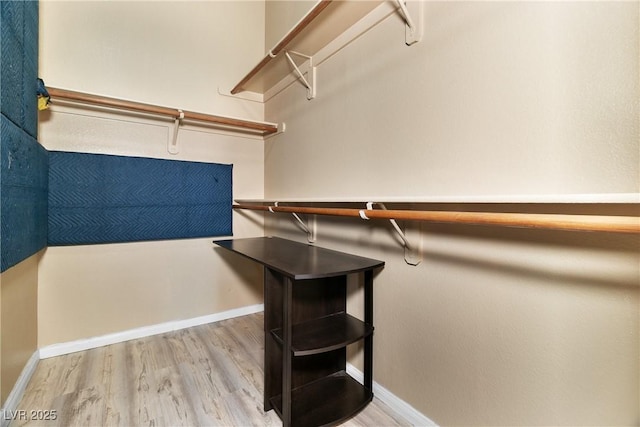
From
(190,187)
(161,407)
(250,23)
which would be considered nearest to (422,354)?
(161,407)

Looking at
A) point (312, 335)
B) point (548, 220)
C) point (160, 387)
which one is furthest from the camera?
point (160, 387)

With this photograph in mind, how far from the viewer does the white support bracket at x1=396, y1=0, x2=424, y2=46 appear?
1.27 m

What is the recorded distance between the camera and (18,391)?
4.87 ft

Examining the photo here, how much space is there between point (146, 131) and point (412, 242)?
211cm

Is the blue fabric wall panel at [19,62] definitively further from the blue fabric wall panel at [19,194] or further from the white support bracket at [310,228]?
the white support bracket at [310,228]

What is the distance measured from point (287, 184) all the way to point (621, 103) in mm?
1942

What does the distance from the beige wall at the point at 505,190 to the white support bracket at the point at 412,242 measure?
0.12 feet

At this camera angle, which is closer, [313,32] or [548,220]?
[548,220]

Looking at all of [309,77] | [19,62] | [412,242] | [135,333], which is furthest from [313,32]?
[135,333]

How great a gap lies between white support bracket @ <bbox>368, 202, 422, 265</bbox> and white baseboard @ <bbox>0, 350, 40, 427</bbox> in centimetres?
196

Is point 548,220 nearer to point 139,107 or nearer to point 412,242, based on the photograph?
point 412,242

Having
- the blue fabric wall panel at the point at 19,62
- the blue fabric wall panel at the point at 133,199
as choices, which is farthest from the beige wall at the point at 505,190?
the blue fabric wall panel at the point at 19,62

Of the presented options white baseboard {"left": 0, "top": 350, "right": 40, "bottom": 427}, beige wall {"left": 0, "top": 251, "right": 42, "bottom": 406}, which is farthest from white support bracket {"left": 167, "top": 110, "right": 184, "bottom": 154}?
white baseboard {"left": 0, "top": 350, "right": 40, "bottom": 427}

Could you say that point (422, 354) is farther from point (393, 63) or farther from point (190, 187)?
point (190, 187)
